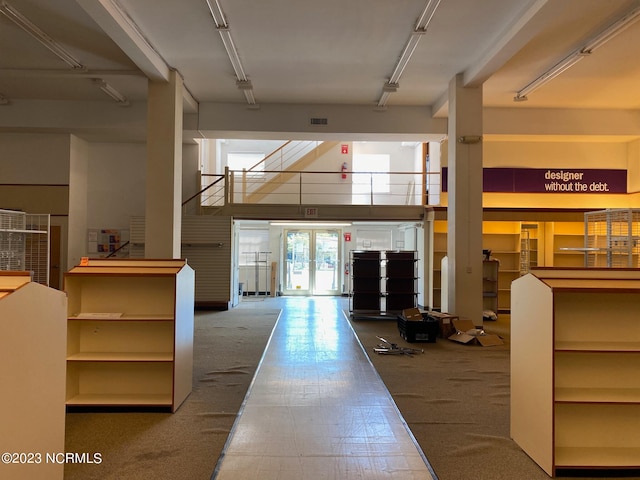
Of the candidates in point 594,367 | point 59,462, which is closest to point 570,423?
point 594,367

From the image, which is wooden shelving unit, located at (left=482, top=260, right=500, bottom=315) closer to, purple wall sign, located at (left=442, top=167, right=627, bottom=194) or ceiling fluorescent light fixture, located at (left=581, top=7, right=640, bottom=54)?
purple wall sign, located at (left=442, top=167, right=627, bottom=194)

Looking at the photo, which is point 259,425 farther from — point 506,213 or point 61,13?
point 506,213

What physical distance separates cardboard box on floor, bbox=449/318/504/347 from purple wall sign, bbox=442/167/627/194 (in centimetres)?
449

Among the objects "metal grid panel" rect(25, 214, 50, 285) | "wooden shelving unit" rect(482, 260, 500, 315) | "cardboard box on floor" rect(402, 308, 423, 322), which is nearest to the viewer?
"cardboard box on floor" rect(402, 308, 423, 322)

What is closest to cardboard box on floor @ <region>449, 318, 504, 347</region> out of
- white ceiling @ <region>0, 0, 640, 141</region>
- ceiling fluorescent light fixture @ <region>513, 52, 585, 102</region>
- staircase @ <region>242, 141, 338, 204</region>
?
white ceiling @ <region>0, 0, 640, 141</region>

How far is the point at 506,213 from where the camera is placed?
1073cm

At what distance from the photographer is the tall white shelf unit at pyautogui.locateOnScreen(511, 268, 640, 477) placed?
315 cm

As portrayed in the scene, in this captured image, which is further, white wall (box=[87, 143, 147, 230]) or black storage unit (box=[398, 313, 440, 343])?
white wall (box=[87, 143, 147, 230])

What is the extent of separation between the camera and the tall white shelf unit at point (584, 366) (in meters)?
3.15

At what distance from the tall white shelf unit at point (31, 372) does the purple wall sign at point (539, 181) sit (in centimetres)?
1015

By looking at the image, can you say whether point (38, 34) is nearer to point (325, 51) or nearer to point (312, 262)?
point (325, 51)

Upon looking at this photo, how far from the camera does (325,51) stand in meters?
7.56

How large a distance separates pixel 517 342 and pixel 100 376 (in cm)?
380

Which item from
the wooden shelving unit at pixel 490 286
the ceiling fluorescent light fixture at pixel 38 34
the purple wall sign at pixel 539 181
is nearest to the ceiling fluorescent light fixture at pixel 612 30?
the purple wall sign at pixel 539 181
